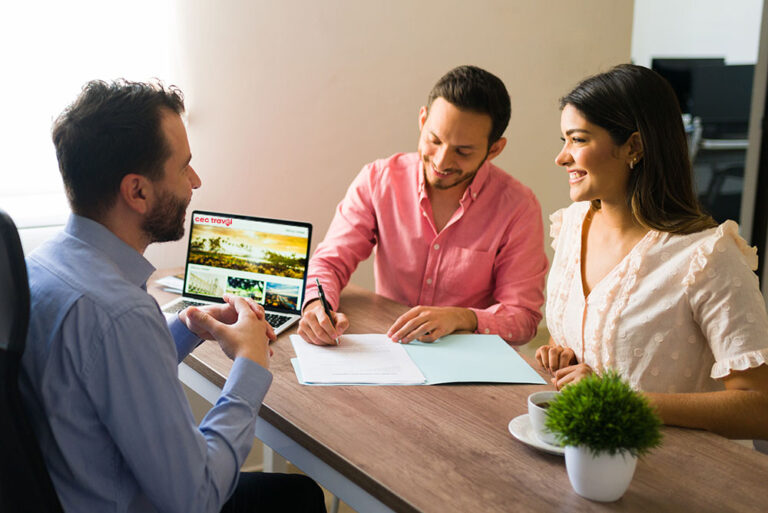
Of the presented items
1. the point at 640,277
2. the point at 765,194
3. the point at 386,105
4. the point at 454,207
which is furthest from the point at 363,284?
the point at 765,194

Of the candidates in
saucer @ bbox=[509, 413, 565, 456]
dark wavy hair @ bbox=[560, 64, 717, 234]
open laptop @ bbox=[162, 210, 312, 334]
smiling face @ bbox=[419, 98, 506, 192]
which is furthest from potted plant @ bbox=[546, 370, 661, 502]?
smiling face @ bbox=[419, 98, 506, 192]

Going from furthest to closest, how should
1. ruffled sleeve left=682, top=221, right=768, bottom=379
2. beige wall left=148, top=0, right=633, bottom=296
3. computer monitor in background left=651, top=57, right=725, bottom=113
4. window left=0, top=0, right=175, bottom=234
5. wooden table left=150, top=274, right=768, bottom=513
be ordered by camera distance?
computer monitor in background left=651, top=57, right=725, bottom=113 → beige wall left=148, top=0, right=633, bottom=296 → window left=0, top=0, right=175, bottom=234 → ruffled sleeve left=682, top=221, right=768, bottom=379 → wooden table left=150, top=274, right=768, bottom=513

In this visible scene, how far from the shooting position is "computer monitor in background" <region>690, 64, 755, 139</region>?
5223 millimetres

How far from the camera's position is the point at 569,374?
4.60 feet

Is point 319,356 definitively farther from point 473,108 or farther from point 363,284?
point 363,284

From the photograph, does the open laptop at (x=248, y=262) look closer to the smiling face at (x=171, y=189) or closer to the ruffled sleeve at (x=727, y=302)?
the smiling face at (x=171, y=189)

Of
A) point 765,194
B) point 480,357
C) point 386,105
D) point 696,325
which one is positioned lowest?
point 765,194

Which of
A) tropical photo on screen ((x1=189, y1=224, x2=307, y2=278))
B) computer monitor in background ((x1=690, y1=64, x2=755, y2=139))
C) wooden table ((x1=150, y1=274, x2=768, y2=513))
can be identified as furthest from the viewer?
computer monitor in background ((x1=690, y1=64, x2=755, y2=139))

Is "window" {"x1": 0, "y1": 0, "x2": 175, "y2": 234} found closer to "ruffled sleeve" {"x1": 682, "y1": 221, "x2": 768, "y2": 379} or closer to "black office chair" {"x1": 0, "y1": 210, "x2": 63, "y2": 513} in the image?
"black office chair" {"x1": 0, "y1": 210, "x2": 63, "y2": 513}

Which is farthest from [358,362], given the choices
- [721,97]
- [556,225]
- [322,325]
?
[721,97]

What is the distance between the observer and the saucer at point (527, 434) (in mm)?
1131

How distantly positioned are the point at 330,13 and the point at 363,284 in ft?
3.40

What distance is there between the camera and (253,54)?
2520mm

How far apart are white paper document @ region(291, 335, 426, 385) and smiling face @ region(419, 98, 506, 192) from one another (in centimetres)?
56
